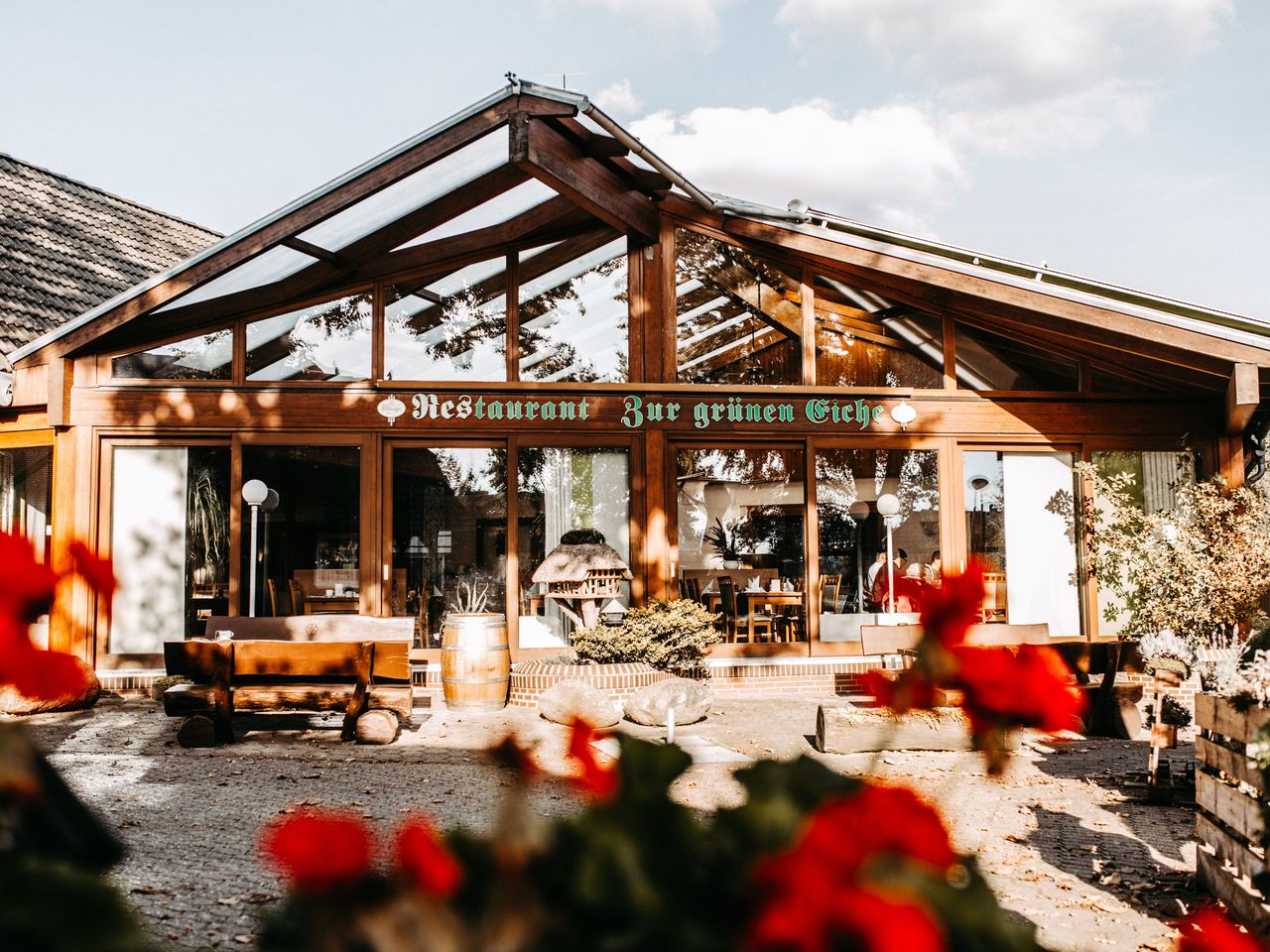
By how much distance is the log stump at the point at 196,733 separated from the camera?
7477 millimetres

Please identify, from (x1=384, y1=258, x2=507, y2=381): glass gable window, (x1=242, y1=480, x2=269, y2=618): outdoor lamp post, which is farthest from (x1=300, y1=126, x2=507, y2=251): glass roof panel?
(x1=242, y1=480, x2=269, y2=618): outdoor lamp post

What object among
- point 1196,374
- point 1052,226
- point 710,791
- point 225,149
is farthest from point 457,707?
point 1052,226

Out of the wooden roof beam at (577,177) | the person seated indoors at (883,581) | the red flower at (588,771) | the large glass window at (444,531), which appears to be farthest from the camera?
the person seated indoors at (883,581)

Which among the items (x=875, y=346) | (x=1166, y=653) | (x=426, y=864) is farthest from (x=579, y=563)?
(x=426, y=864)

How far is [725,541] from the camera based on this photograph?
1129cm

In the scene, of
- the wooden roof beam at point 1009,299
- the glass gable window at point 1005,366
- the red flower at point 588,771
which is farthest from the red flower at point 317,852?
the glass gable window at point 1005,366

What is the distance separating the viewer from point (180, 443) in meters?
10.4

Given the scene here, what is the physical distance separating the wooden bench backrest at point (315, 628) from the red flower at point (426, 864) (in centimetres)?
757

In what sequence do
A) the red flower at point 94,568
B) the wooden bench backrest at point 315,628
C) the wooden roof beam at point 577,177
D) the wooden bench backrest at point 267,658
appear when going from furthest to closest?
the wooden roof beam at point 577,177 → the wooden bench backrest at point 315,628 → the wooden bench backrest at point 267,658 → the red flower at point 94,568

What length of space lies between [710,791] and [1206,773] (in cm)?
269

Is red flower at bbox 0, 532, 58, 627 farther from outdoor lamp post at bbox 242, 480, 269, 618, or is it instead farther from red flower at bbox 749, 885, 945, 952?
outdoor lamp post at bbox 242, 480, 269, 618

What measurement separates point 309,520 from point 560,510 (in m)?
2.42

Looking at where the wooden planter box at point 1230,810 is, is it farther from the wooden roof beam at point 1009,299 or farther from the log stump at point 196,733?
the log stump at point 196,733

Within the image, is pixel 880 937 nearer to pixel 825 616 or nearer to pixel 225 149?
pixel 825 616
